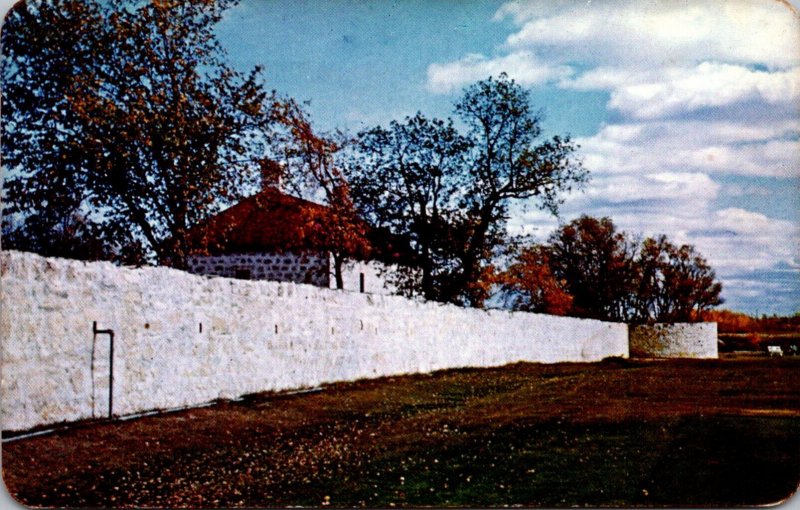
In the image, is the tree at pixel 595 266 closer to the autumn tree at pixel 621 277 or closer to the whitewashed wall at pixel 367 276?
the autumn tree at pixel 621 277

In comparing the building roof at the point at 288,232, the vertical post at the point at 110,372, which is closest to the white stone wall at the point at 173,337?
the vertical post at the point at 110,372

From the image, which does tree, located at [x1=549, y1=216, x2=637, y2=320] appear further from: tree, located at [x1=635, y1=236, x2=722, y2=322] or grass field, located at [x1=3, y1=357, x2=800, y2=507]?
grass field, located at [x1=3, y1=357, x2=800, y2=507]

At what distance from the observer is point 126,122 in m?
13.3

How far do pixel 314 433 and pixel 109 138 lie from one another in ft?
20.6

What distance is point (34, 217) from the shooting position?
12.0 metres

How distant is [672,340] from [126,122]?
1195 inches

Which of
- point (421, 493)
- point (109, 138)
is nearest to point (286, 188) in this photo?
point (109, 138)

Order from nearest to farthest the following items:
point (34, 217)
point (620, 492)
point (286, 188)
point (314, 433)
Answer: point (620, 492) < point (314, 433) < point (34, 217) < point (286, 188)

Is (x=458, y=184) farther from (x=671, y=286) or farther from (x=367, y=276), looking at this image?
(x=671, y=286)

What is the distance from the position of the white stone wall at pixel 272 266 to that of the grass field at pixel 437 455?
13.3m

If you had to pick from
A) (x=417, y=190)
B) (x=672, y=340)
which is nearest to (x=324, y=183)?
(x=417, y=190)

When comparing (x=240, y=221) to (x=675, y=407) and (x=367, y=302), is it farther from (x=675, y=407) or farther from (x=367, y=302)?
(x=675, y=407)

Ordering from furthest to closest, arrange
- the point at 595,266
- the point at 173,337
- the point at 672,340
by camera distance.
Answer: the point at 672,340
the point at 595,266
the point at 173,337

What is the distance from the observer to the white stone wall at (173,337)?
317 inches
